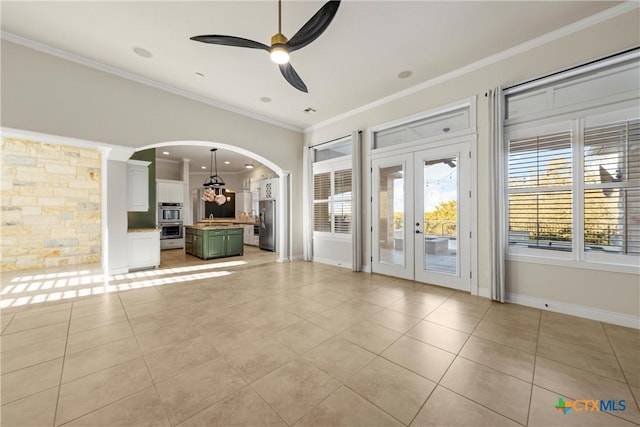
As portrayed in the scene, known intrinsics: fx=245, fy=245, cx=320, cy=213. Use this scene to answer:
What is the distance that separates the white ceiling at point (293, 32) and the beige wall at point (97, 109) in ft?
0.92

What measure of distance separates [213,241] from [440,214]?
5.94 metres

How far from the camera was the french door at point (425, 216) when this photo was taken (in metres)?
3.98

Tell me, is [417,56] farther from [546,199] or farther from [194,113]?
[194,113]

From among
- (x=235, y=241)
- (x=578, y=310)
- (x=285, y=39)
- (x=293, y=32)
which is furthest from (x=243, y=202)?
(x=578, y=310)

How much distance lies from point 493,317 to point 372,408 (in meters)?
2.26

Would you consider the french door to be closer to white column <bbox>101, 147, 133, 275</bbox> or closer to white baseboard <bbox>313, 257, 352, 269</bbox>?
white baseboard <bbox>313, 257, 352, 269</bbox>

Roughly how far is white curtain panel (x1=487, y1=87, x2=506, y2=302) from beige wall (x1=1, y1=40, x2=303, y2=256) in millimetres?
4753

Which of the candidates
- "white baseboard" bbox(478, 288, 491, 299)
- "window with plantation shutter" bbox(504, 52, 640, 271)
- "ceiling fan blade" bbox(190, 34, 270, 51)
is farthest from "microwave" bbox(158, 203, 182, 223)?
"window with plantation shutter" bbox(504, 52, 640, 271)

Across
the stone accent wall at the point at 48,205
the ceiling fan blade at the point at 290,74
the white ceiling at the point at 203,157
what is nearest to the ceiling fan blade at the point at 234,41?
the ceiling fan blade at the point at 290,74

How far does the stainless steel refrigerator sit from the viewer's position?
27.8 feet

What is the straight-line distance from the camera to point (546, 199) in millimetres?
3268

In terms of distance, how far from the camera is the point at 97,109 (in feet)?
13.1

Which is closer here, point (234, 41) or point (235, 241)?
point (234, 41)

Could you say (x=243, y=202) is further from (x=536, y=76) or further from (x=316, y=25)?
(x=536, y=76)
